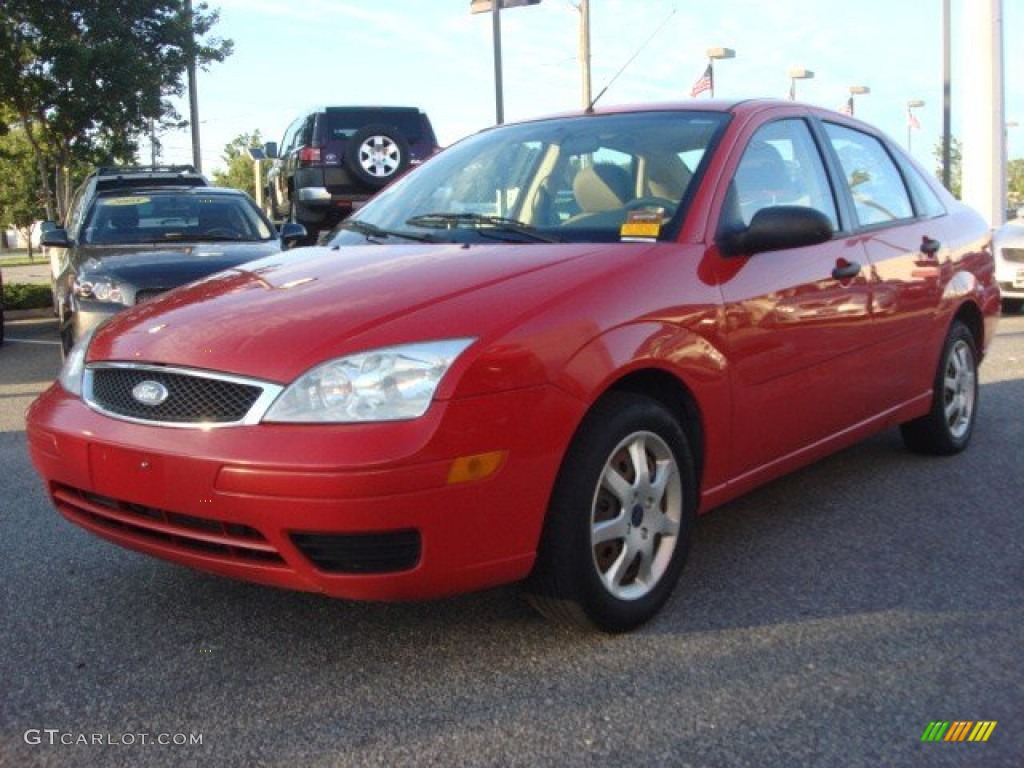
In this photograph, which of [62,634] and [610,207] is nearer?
[62,634]

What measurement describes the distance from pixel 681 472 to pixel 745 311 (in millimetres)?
595

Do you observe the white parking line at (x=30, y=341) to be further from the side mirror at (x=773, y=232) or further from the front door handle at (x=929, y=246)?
the side mirror at (x=773, y=232)

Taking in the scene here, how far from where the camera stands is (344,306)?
2.92 meters

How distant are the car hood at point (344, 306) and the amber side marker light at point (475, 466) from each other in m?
0.32

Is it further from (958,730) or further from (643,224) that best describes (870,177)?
(958,730)

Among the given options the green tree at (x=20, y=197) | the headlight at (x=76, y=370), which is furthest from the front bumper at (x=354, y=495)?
the green tree at (x=20, y=197)

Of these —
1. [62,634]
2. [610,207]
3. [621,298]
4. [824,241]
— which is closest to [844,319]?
[824,241]

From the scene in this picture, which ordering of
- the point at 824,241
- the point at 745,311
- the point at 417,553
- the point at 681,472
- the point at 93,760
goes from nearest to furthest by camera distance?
the point at 93,760, the point at 417,553, the point at 681,472, the point at 745,311, the point at 824,241

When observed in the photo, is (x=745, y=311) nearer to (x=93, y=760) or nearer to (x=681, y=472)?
(x=681, y=472)

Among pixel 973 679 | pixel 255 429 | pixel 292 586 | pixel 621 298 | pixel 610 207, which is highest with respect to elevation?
pixel 610 207

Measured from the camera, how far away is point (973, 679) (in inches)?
109

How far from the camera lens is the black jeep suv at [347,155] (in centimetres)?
1274

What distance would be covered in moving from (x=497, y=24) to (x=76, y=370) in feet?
53.7

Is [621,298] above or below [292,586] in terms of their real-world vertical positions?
above
